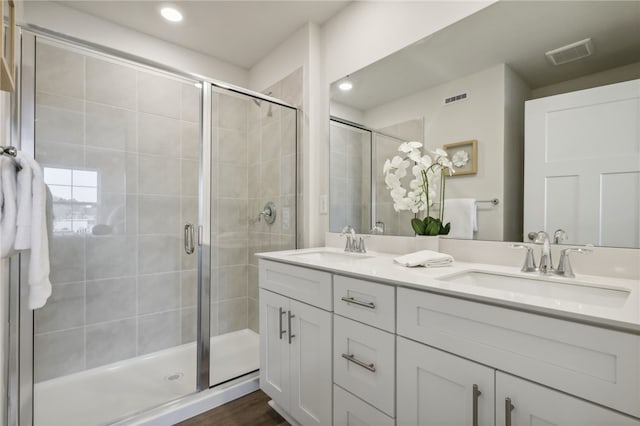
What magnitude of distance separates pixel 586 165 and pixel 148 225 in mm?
2509

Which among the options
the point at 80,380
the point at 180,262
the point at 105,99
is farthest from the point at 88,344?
the point at 105,99

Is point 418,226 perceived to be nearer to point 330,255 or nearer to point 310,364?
point 330,255

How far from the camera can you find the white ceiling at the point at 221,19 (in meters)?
1.91

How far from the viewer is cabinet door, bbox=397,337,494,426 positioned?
2.57 ft

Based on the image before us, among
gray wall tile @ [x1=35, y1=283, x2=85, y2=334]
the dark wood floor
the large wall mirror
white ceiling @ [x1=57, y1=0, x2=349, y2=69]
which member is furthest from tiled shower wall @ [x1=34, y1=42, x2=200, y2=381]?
the large wall mirror

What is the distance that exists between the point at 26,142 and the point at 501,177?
84.2 inches

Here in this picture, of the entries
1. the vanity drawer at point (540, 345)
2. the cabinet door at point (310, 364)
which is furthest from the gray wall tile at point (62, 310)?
the vanity drawer at point (540, 345)

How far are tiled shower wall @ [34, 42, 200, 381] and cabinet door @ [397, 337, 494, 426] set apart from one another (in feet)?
5.22

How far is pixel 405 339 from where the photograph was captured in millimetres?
955

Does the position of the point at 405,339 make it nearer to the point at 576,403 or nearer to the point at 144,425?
the point at 576,403

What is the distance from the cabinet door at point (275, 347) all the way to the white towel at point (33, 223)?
93 centimetres

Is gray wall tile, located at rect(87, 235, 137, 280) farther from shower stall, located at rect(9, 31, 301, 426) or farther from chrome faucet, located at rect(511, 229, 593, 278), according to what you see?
chrome faucet, located at rect(511, 229, 593, 278)

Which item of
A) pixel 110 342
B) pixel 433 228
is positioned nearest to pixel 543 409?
pixel 433 228

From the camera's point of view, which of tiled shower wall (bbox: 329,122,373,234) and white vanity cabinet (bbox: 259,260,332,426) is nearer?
white vanity cabinet (bbox: 259,260,332,426)
